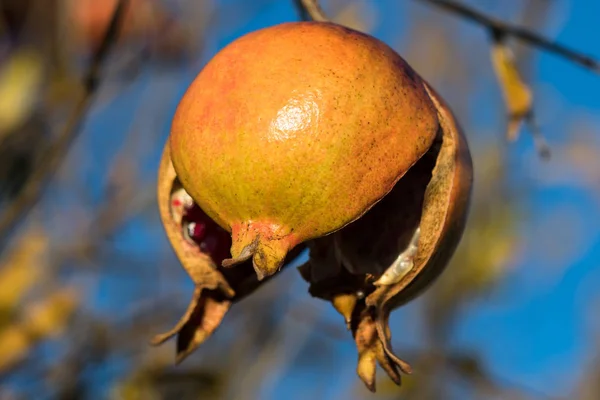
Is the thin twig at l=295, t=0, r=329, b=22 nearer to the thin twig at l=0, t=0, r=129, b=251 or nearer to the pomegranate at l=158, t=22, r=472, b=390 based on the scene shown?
the pomegranate at l=158, t=22, r=472, b=390

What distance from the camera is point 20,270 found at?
6.72 feet

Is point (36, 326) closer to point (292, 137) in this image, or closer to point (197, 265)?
point (197, 265)

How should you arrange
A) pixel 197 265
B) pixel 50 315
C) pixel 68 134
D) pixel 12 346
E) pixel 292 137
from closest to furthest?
pixel 292 137, pixel 197 265, pixel 68 134, pixel 12 346, pixel 50 315

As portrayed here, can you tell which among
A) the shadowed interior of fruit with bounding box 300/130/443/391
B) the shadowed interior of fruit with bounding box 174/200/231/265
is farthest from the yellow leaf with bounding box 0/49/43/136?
the shadowed interior of fruit with bounding box 300/130/443/391

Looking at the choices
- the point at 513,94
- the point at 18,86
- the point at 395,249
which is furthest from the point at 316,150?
the point at 18,86

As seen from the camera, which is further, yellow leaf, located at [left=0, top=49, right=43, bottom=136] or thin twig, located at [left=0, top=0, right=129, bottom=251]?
yellow leaf, located at [left=0, top=49, right=43, bottom=136]

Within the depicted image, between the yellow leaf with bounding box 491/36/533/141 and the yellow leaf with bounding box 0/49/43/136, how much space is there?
1225 millimetres

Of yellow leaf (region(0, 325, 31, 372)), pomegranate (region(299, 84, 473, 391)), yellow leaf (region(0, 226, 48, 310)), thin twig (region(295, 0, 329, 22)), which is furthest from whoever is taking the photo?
yellow leaf (region(0, 226, 48, 310))

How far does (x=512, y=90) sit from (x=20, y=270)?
1266 millimetres

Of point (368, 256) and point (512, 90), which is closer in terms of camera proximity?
point (368, 256)

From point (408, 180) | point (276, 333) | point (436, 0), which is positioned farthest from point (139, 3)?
point (408, 180)

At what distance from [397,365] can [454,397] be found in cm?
267

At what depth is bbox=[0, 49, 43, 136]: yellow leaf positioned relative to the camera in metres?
2.10

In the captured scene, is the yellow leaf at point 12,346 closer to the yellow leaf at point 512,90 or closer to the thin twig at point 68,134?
the thin twig at point 68,134
